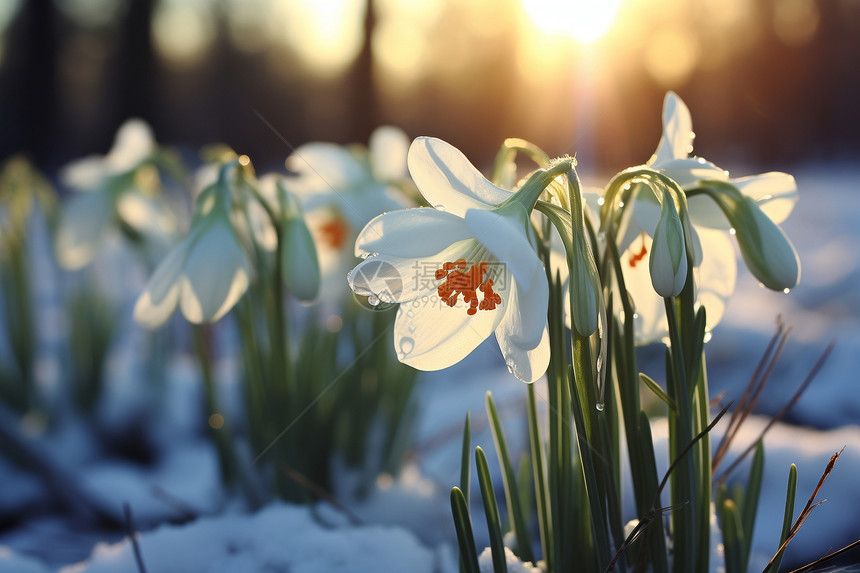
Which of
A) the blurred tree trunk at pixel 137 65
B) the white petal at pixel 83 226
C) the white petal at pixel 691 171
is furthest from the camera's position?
the blurred tree trunk at pixel 137 65

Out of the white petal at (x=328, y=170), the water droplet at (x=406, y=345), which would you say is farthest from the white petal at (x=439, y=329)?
the white petal at (x=328, y=170)

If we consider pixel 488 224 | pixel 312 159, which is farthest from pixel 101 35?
pixel 488 224

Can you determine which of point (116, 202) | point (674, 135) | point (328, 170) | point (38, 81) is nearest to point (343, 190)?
point (328, 170)

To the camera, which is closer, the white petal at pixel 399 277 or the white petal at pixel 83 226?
the white petal at pixel 399 277

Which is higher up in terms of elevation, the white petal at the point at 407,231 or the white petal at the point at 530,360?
the white petal at the point at 407,231

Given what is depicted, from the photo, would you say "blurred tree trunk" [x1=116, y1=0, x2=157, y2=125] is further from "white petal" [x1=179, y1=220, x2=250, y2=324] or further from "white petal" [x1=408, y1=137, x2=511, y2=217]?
"white petal" [x1=408, y1=137, x2=511, y2=217]

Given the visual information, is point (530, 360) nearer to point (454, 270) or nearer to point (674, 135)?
point (454, 270)

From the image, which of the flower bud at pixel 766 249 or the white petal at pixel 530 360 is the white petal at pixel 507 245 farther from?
Result: the flower bud at pixel 766 249

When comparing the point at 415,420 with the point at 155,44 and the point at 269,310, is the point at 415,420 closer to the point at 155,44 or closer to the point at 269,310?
the point at 269,310
